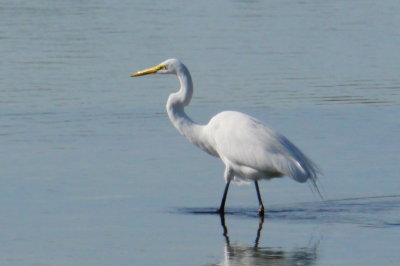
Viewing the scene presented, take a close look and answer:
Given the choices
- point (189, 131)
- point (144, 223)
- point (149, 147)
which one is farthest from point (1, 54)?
point (144, 223)

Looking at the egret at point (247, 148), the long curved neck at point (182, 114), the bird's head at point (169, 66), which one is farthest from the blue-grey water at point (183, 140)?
the bird's head at point (169, 66)

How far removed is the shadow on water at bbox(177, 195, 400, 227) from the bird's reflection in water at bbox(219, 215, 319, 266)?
3.36 ft

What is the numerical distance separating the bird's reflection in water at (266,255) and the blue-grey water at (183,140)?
2cm

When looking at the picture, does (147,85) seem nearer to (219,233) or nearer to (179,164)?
(179,164)

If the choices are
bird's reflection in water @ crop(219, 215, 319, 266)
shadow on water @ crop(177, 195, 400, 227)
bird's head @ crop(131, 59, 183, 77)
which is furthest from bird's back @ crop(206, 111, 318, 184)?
bird's reflection in water @ crop(219, 215, 319, 266)

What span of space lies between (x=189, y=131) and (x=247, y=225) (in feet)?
6.13

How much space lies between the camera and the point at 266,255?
9477mm

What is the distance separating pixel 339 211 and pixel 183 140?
3909 mm

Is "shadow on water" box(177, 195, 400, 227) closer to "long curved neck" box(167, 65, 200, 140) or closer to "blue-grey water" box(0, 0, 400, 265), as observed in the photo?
"blue-grey water" box(0, 0, 400, 265)

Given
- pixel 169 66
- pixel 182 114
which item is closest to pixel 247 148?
pixel 182 114

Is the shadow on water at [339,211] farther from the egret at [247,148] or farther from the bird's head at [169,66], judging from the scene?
the bird's head at [169,66]

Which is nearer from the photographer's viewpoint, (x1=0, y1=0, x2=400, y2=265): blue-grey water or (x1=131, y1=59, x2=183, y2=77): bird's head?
(x1=0, y1=0, x2=400, y2=265): blue-grey water

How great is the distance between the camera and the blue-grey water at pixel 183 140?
32.7ft

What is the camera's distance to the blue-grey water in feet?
32.7
